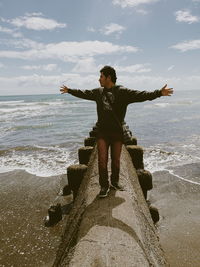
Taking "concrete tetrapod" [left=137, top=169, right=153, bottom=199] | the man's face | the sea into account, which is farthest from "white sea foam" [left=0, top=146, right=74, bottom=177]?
the man's face

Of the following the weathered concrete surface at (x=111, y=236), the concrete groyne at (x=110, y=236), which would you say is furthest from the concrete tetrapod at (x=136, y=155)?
the weathered concrete surface at (x=111, y=236)

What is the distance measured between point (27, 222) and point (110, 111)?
378 centimetres

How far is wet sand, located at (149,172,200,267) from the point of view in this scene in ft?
15.1

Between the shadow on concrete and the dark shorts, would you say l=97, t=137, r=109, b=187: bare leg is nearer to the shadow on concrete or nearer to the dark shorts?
the dark shorts

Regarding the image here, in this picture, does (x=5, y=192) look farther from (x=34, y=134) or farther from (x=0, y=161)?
(x=34, y=134)

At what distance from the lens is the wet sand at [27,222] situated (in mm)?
4578

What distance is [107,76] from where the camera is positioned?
3.48 m

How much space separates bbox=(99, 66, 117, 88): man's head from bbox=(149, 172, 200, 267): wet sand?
133 inches

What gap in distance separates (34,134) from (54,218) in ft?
42.2

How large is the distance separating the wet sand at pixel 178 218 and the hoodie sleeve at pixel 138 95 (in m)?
3.07

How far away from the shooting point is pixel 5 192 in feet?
24.6

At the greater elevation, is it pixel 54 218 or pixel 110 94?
→ pixel 110 94

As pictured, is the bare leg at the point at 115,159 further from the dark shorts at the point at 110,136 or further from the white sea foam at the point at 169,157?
the white sea foam at the point at 169,157

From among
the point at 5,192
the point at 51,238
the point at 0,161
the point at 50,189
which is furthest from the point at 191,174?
the point at 0,161
